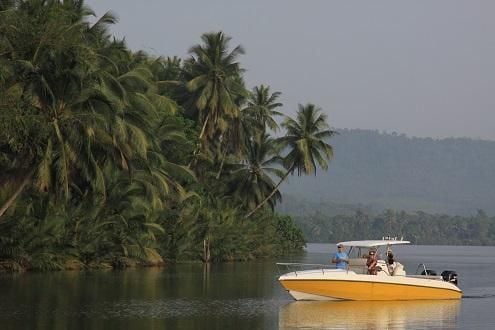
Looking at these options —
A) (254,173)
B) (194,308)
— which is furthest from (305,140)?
(194,308)

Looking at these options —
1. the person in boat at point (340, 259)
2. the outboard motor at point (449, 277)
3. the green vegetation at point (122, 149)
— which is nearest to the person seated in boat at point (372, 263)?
the person in boat at point (340, 259)

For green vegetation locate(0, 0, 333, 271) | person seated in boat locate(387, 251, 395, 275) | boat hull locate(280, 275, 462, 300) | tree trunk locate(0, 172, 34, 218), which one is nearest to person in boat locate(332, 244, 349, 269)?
boat hull locate(280, 275, 462, 300)

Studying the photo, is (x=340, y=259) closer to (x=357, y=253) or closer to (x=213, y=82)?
(x=357, y=253)

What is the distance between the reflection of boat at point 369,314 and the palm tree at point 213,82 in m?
37.1

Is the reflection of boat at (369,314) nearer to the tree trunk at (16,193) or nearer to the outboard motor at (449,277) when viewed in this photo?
the outboard motor at (449,277)

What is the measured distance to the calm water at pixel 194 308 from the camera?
2456 centimetres

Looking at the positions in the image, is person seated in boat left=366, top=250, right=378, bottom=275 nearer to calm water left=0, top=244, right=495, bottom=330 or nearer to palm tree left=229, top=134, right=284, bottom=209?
calm water left=0, top=244, right=495, bottom=330

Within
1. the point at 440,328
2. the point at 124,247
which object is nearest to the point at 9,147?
the point at 124,247

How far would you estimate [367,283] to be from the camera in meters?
31.7

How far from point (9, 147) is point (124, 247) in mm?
13262

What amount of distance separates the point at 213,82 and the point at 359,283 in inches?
1519

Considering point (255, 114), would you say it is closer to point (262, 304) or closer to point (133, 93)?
point (133, 93)

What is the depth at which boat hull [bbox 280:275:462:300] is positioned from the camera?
31438 millimetres

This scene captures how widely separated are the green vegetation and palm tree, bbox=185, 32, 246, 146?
10cm
